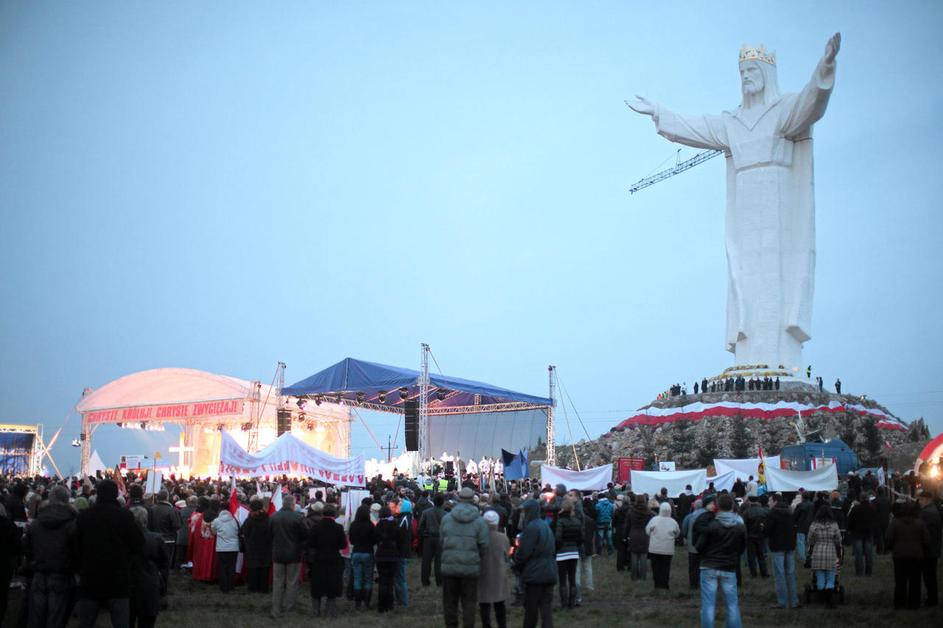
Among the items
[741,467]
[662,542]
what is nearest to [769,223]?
[741,467]

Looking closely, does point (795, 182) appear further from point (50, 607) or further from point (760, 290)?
point (50, 607)

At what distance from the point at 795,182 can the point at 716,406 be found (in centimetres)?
1156

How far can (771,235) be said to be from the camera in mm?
39406

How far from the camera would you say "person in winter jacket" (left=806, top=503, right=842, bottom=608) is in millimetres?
11297

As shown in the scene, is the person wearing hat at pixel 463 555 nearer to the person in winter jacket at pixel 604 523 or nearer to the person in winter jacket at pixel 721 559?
the person in winter jacket at pixel 721 559

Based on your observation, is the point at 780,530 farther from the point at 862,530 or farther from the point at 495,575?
the point at 495,575

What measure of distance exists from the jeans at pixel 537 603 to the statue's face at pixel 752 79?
1376 inches

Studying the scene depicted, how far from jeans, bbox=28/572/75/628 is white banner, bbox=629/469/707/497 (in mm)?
13419

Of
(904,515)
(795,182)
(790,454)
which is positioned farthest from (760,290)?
(904,515)

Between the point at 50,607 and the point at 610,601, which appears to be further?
the point at 610,601

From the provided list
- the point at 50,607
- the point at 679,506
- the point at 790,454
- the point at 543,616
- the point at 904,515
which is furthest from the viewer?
the point at 790,454

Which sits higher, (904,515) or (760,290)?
(760,290)

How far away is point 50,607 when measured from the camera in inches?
321

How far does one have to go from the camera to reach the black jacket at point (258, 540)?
12.8 metres
